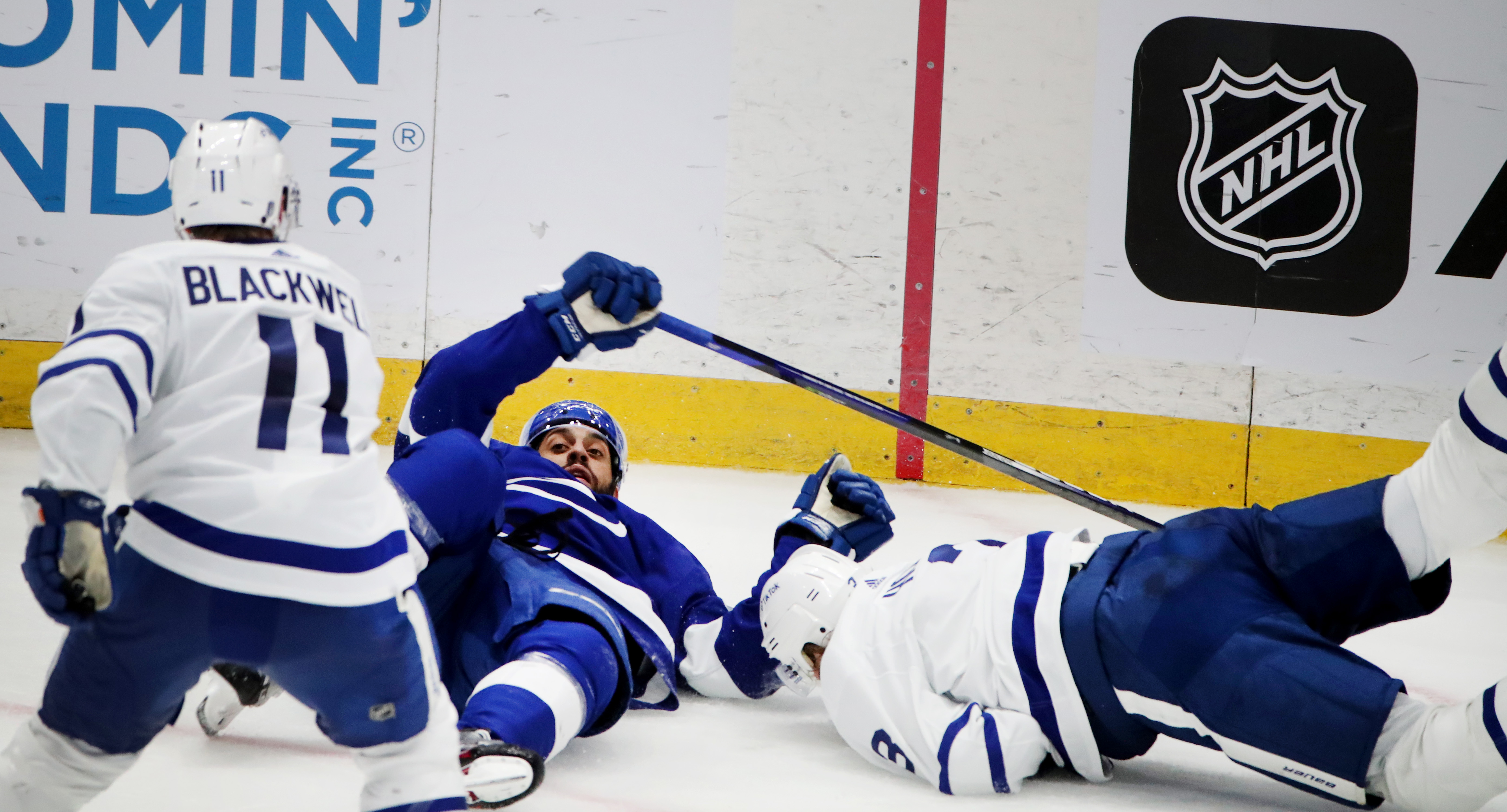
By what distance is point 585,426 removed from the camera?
2621 mm

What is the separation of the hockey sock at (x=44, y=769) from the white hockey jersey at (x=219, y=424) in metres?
0.20

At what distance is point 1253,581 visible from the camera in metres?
1.65

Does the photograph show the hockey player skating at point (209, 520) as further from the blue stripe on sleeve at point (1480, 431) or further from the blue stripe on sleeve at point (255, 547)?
the blue stripe on sleeve at point (1480, 431)

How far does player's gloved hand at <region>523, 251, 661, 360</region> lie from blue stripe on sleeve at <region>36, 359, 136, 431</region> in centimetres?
94

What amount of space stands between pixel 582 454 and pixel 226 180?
4.47ft

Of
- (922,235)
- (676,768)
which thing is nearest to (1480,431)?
(676,768)

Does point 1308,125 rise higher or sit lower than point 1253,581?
higher

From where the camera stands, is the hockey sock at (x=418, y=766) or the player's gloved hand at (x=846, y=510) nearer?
the hockey sock at (x=418, y=766)

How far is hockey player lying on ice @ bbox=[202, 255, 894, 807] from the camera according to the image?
5.57ft

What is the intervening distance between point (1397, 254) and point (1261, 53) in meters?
0.84

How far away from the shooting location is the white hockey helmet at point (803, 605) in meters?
A: 1.93

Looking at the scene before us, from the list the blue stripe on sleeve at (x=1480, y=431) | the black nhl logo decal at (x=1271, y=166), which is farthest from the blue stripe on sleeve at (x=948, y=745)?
the black nhl logo decal at (x=1271, y=166)

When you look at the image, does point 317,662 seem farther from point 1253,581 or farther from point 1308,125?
point 1308,125

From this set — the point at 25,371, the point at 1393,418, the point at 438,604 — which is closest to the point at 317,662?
the point at 438,604
